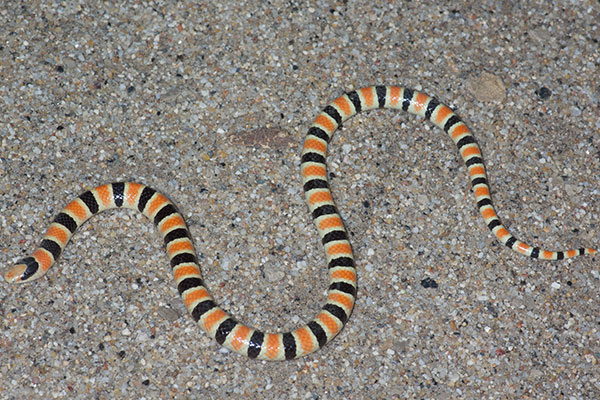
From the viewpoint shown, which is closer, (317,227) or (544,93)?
(317,227)

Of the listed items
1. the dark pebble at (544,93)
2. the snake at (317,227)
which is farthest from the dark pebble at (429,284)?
the dark pebble at (544,93)

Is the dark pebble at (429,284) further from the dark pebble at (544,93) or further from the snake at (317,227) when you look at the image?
the dark pebble at (544,93)

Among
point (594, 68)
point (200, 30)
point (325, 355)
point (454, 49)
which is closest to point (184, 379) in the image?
point (325, 355)

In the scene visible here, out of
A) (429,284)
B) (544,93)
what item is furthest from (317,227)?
(544,93)

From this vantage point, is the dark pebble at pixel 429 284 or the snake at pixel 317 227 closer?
the snake at pixel 317 227

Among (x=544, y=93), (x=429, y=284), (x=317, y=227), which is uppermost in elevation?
(x=544, y=93)

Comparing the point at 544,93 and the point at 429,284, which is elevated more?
the point at 544,93

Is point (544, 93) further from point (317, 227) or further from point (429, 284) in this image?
point (317, 227)

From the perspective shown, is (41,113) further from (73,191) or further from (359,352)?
(359,352)

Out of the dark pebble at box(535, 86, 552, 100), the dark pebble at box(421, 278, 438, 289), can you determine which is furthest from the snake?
the dark pebble at box(535, 86, 552, 100)
